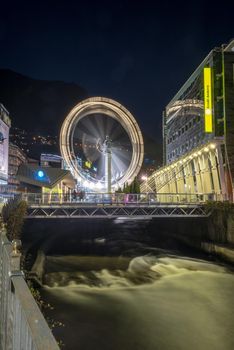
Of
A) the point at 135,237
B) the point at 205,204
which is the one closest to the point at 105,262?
the point at 205,204

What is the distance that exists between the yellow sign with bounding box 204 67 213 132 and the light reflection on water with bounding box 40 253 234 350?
24721 millimetres

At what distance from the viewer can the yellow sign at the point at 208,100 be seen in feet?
167

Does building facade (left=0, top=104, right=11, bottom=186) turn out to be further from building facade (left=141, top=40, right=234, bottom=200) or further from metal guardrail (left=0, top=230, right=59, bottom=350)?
Answer: metal guardrail (left=0, top=230, right=59, bottom=350)

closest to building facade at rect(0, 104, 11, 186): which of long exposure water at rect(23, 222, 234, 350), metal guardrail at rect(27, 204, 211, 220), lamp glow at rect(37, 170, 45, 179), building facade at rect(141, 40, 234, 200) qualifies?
lamp glow at rect(37, 170, 45, 179)

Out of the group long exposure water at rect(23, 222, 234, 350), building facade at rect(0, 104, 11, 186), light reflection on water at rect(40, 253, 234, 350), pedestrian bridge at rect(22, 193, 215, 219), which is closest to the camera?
light reflection on water at rect(40, 253, 234, 350)

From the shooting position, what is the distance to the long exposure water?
48.5ft

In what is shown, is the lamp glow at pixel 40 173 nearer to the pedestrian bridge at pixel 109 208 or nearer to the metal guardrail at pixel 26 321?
the pedestrian bridge at pixel 109 208

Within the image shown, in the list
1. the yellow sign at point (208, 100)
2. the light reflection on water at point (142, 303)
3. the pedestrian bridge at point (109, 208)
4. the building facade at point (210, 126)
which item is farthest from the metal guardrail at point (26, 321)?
the yellow sign at point (208, 100)

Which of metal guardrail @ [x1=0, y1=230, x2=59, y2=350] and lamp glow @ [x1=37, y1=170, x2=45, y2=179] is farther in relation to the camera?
lamp glow @ [x1=37, y1=170, x2=45, y2=179]

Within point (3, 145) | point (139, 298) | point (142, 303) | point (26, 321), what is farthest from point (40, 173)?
point (26, 321)

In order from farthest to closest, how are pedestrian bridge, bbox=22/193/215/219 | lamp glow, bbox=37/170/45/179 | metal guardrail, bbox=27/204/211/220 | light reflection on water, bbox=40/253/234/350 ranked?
lamp glow, bbox=37/170/45/179 → pedestrian bridge, bbox=22/193/215/219 → metal guardrail, bbox=27/204/211/220 → light reflection on water, bbox=40/253/234/350

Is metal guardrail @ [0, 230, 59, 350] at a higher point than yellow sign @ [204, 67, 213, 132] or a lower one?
lower

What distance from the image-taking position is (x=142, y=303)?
64.8 feet

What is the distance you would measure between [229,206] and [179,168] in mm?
35297
